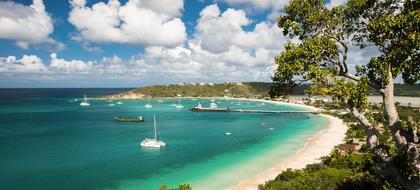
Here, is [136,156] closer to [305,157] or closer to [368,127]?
[305,157]

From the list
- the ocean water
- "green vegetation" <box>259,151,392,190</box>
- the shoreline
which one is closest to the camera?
"green vegetation" <box>259,151,392,190</box>

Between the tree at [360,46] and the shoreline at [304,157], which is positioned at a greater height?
the tree at [360,46]

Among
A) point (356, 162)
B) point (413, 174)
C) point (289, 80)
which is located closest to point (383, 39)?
point (289, 80)

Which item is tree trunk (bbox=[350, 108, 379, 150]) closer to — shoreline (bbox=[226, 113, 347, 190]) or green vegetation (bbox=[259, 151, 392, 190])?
green vegetation (bbox=[259, 151, 392, 190])

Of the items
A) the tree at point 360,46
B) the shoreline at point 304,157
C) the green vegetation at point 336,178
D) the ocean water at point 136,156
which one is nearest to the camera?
the tree at point 360,46

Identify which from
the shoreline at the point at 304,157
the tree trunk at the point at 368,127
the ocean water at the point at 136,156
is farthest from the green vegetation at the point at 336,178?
the tree trunk at the point at 368,127

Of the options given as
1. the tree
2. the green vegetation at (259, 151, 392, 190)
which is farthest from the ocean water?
the tree

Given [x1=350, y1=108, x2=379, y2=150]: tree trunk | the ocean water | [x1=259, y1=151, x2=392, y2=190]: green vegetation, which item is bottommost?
the ocean water

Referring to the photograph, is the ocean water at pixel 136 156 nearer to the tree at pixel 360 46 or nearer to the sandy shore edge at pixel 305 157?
the sandy shore edge at pixel 305 157
